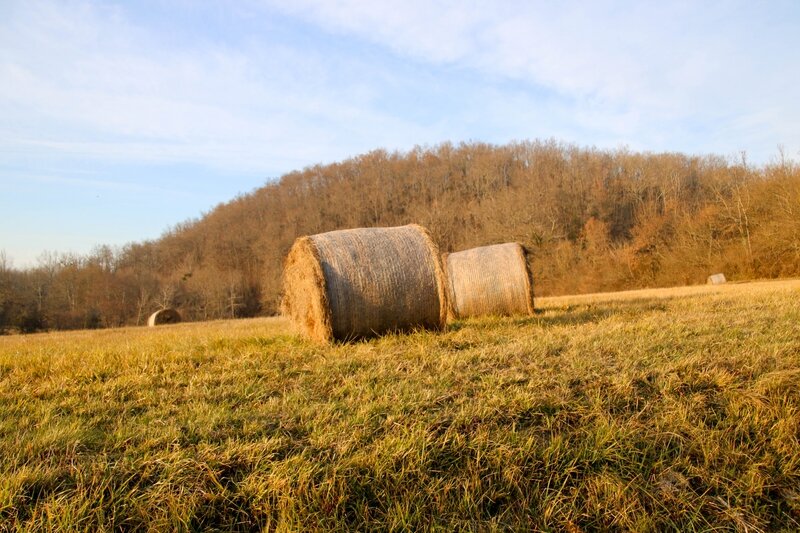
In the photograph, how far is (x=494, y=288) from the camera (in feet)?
38.2

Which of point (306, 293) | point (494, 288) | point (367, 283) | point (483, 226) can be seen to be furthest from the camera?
point (483, 226)

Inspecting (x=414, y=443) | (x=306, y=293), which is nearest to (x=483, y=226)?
(x=306, y=293)

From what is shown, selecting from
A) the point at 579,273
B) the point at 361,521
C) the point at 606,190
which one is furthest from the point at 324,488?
the point at 606,190

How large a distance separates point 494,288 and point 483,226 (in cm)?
3967

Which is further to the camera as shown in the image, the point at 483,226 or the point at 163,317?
the point at 483,226

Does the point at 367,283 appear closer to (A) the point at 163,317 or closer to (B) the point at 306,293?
(B) the point at 306,293

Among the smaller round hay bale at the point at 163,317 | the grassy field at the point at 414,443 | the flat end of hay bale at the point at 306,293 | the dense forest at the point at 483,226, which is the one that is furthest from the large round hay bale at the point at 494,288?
the dense forest at the point at 483,226

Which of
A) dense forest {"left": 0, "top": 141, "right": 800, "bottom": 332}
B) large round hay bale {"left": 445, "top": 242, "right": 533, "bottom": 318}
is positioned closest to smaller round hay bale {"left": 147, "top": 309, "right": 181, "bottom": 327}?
dense forest {"left": 0, "top": 141, "right": 800, "bottom": 332}

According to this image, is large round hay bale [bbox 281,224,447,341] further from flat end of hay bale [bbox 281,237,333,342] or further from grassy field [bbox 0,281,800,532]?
grassy field [bbox 0,281,800,532]

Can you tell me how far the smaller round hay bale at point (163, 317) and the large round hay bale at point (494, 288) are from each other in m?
20.9

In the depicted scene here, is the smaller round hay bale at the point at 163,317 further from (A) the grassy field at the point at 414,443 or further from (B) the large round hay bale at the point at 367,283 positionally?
(A) the grassy field at the point at 414,443

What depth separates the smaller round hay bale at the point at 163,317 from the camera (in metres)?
27.4

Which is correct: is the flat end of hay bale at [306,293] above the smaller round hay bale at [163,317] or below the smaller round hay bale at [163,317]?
above

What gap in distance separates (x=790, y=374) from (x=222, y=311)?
54.6 metres
